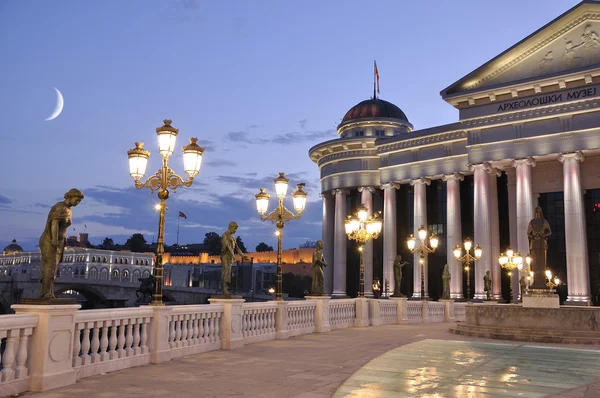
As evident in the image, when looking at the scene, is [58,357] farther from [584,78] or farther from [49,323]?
[584,78]

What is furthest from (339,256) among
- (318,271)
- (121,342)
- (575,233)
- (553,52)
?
(121,342)

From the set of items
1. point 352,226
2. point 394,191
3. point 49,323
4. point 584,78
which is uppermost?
point 584,78

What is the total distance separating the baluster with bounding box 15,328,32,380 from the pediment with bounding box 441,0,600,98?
139ft

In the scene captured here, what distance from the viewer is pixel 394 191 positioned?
57.2 metres

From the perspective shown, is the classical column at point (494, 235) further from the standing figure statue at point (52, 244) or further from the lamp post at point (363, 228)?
the standing figure statue at point (52, 244)

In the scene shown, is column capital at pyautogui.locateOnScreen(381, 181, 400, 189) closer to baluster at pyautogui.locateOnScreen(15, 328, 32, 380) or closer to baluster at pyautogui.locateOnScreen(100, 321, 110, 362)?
baluster at pyautogui.locateOnScreen(100, 321, 110, 362)

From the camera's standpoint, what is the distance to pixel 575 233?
4112 centimetres

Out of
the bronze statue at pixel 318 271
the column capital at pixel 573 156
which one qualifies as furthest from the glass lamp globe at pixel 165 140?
the column capital at pixel 573 156

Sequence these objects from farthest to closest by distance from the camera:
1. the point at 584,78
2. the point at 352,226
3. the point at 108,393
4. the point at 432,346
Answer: the point at 584,78 → the point at 352,226 → the point at 432,346 → the point at 108,393

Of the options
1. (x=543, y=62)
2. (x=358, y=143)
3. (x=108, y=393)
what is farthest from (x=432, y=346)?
(x=358, y=143)

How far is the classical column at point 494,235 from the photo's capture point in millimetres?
46125

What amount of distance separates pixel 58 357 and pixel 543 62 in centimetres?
4375

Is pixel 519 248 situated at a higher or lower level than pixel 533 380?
higher

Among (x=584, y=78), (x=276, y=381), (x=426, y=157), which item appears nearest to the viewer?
(x=276, y=381)
